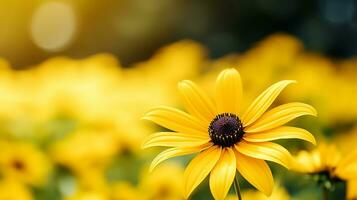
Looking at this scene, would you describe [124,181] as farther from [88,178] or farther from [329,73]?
[329,73]

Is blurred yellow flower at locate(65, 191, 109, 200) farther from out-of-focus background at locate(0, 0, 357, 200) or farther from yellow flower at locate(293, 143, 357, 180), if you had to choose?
yellow flower at locate(293, 143, 357, 180)

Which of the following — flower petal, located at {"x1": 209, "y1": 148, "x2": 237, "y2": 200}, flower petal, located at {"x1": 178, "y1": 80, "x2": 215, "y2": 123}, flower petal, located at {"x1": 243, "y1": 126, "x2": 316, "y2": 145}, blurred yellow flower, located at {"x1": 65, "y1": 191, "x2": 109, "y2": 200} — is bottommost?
flower petal, located at {"x1": 209, "y1": 148, "x2": 237, "y2": 200}

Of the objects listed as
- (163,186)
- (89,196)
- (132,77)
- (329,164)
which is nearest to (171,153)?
(329,164)

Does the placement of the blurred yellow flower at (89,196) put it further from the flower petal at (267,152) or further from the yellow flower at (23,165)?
the flower petal at (267,152)

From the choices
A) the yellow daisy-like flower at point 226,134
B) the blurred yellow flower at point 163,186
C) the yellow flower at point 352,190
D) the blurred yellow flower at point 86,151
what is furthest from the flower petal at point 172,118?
the blurred yellow flower at point 86,151

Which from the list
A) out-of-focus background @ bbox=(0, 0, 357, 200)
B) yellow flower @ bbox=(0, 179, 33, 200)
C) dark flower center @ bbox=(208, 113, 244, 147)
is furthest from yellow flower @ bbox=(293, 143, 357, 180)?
yellow flower @ bbox=(0, 179, 33, 200)
